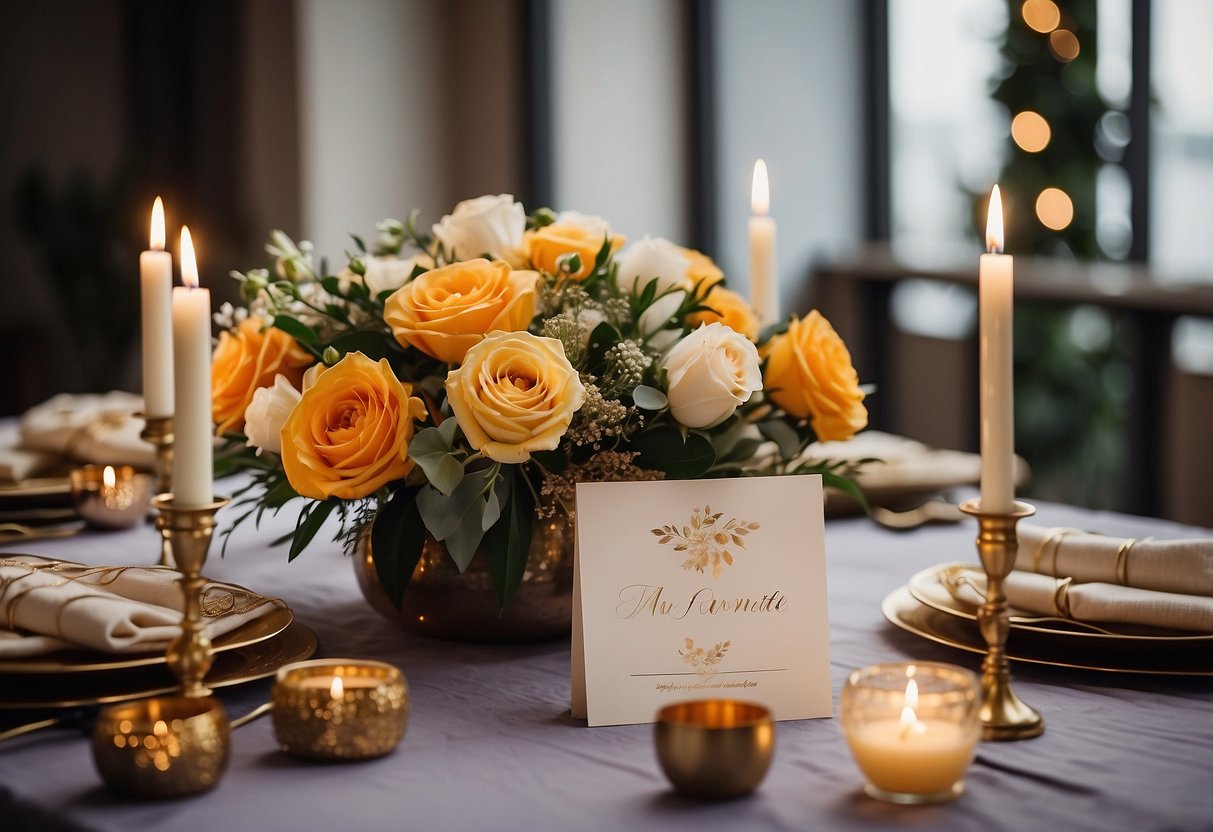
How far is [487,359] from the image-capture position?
0.92 meters

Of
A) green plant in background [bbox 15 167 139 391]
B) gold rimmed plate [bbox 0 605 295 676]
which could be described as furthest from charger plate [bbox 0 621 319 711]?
green plant in background [bbox 15 167 139 391]

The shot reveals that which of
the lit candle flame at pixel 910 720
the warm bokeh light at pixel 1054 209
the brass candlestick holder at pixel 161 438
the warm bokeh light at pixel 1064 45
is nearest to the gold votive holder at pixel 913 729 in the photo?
the lit candle flame at pixel 910 720

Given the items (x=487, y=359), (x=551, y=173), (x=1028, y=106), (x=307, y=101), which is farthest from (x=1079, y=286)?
(x=487, y=359)

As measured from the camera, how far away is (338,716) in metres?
0.79

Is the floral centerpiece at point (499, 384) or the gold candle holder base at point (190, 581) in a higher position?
the floral centerpiece at point (499, 384)

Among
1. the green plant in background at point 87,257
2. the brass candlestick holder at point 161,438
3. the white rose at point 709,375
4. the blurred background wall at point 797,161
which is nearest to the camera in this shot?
the white rose at point 709,375

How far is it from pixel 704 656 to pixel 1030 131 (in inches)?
113

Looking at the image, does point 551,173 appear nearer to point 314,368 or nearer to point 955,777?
point 314,368

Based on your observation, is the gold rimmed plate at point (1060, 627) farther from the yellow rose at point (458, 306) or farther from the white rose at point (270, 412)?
the white rose at point (270, 412)

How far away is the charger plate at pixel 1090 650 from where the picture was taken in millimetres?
962

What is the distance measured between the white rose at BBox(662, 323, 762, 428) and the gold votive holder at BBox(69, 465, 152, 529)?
32.5 inches

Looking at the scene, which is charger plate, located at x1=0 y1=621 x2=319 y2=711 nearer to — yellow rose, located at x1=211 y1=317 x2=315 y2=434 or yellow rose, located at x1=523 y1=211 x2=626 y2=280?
yellow rose, located at x1=211 y1=317 x2=315 y2=434

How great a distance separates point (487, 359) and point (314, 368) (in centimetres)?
17

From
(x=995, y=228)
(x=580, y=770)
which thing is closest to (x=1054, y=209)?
(x=995, y=228)
